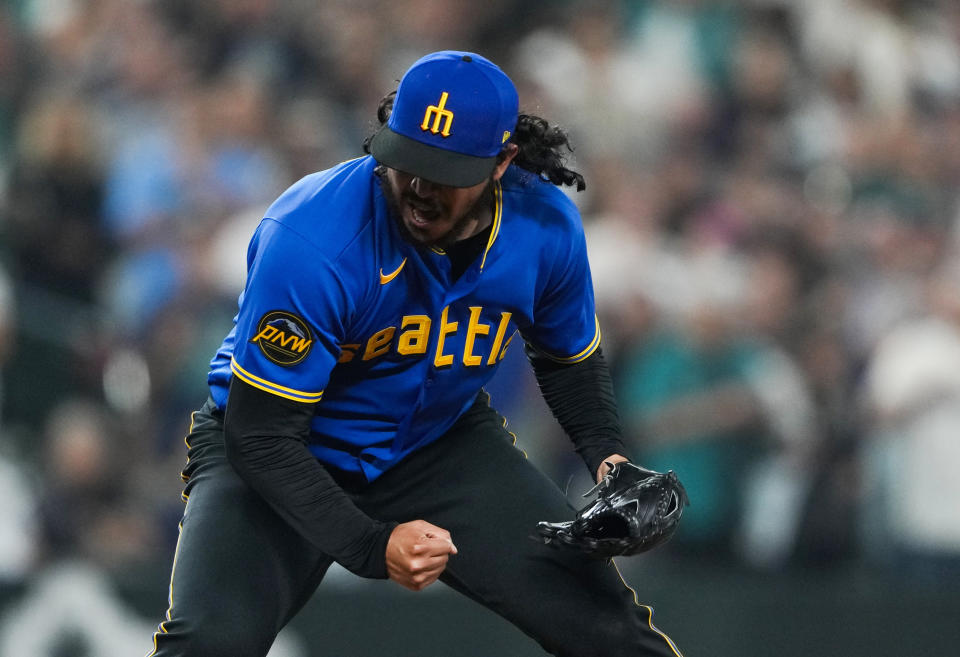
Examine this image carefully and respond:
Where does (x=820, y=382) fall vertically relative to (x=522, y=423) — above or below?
above

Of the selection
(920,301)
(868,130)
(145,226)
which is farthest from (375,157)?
(868,130)

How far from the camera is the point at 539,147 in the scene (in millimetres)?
3361

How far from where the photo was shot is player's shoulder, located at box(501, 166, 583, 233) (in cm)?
338

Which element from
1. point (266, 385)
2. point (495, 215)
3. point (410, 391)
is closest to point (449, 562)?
point (410, 391)

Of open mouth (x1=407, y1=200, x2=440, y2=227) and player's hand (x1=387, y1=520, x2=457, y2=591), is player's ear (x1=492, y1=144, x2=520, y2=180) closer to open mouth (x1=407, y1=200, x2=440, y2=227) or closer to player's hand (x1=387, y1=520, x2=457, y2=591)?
open mouth (x1=407, y1=200, x2=440, y2=227)

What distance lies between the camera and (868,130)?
7.38 metres

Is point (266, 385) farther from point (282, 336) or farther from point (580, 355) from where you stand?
point (580, 355)

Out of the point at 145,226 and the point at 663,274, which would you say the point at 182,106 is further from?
the point at 663,274

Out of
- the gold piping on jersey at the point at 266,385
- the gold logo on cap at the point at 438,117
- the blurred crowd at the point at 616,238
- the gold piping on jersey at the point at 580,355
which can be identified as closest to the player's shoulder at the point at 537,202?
the gold piping on jersey at the point at 580,355

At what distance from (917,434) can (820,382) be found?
0.52 metres

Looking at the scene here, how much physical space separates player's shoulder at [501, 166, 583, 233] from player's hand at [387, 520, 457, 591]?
845 millimetres

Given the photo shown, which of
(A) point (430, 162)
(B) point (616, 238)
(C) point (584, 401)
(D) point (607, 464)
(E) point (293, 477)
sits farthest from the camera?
(B) point (616, 238)

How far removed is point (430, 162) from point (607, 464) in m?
0.99

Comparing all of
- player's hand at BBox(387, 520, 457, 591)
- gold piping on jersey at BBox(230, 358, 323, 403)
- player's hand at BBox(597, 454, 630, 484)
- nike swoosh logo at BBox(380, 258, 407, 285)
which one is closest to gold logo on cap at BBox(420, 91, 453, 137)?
nike swoosh logo at BBox(380, 258, 407, 285)
